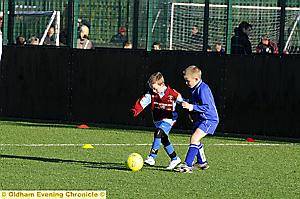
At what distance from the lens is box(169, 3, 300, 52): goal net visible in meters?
22.2

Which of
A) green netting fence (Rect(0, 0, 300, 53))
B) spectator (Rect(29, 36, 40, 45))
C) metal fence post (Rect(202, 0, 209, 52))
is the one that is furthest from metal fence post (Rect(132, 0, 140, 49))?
spectator (Rect(29, 36, 40, 45))

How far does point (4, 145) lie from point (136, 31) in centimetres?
642

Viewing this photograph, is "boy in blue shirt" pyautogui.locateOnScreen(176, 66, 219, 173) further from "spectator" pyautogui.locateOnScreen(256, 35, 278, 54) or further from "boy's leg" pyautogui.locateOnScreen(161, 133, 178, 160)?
"spectator" pyautogui.locateOnScreen(256, 35, 278, 54)

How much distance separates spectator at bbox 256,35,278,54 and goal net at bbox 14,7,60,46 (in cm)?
496

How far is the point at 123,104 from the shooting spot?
2358 cm

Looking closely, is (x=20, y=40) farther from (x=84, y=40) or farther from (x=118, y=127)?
(x=118, y=127)

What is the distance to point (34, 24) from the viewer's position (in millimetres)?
25047

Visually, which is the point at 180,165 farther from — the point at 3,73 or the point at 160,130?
the point at 3,73

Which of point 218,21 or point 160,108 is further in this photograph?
point 218,21

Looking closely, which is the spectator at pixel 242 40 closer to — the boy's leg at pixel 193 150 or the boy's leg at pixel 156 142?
the boy's leg at pixel 156 142

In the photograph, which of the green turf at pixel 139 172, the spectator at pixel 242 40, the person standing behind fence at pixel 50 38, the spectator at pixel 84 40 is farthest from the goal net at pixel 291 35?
the person standing behind fence at pixel 50 38

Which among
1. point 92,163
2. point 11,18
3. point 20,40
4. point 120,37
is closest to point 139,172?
point 92,163

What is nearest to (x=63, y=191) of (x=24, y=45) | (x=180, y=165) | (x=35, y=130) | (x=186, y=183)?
(x=186, y=183)

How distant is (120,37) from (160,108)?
8.51 meters
